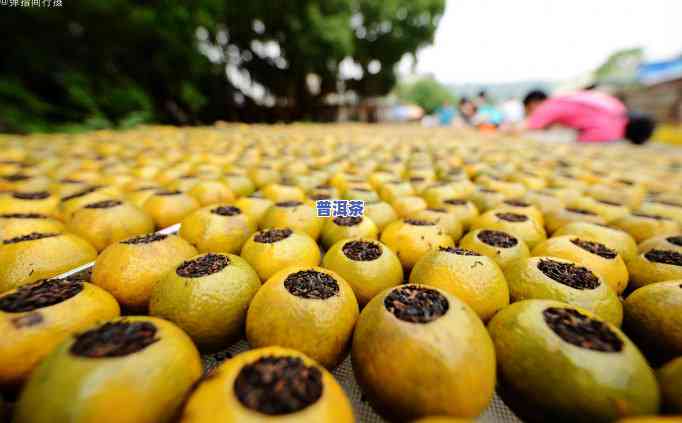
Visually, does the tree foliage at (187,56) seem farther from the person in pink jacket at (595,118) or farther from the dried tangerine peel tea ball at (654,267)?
the dried tangerine peel tea ball at (654,267)

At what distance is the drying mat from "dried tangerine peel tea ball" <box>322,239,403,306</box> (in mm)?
367

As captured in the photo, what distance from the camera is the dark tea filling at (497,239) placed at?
6.45ft

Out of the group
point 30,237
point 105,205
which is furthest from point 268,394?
point 105,205

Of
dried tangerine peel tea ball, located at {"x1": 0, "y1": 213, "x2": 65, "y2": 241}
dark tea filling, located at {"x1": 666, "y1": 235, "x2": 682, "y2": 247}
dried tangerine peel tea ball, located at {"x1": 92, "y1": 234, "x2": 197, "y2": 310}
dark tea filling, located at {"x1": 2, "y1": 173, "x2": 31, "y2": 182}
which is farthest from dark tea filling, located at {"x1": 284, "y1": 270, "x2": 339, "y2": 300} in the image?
dark tea filling, located at {"x1": 2, "y1": 173, "x2": 31, "y2": 182}

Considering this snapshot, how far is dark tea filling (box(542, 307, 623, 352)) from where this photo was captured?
1.13m

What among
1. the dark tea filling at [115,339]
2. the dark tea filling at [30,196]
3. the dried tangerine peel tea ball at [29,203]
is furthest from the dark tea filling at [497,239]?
the dark tea filling at [30,196]

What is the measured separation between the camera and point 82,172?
3.59 m

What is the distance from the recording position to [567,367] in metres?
1.08

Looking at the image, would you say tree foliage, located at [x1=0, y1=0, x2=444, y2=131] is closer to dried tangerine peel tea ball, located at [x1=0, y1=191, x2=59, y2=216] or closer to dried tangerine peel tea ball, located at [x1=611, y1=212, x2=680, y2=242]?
dried tangerine peel tea ball, located at [x1=0, y1=191, x2=59, y2=216]

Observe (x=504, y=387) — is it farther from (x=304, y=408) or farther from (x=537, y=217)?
(x=537, y=217)

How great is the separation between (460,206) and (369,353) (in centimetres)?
191

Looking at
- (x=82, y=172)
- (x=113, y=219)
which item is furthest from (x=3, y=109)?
(x=113, y=219)

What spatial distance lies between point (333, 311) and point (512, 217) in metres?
1.74

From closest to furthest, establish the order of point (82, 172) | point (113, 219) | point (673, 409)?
1. point (673, 409)
2. point (113, 219)
3. point (82, 172)
